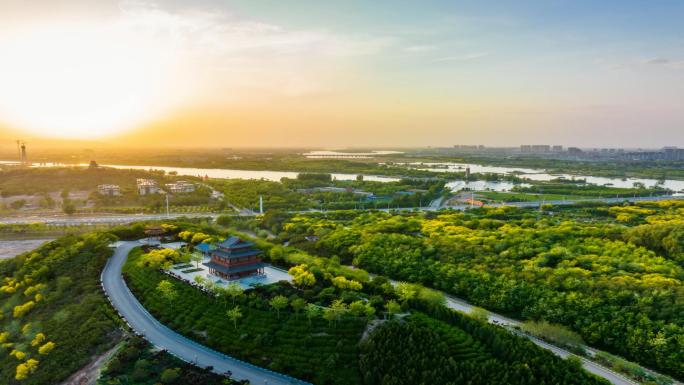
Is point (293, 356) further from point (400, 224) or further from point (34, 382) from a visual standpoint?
point (400, 224)

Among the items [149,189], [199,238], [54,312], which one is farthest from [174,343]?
[149,189]

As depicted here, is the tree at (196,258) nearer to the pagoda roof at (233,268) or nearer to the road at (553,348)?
the pagoda roof at (233,268)

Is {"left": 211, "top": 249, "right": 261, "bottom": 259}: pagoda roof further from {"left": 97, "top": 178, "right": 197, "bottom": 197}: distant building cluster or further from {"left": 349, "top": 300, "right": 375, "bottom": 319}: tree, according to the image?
{"left": 97, "top": 178, "right": 197, "bottom": 197}: distant building cluster

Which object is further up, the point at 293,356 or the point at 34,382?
the point at 293,356

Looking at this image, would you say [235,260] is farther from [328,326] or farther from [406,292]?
[406,292]

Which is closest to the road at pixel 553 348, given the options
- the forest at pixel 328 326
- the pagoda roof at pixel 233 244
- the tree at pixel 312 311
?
the forest at pixel 328 326

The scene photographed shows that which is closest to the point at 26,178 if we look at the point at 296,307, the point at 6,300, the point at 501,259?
the point at 6,300
